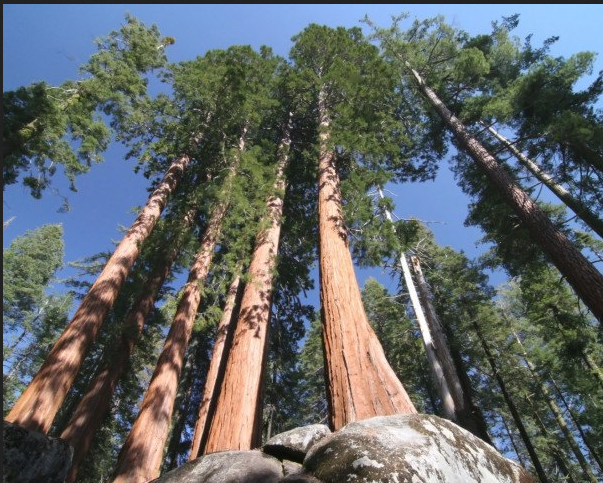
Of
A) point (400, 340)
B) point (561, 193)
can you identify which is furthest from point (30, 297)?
point (561, 193)

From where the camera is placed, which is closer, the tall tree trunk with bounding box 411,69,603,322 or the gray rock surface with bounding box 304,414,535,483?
the gray rock surface with bounding box 304,414,535,483

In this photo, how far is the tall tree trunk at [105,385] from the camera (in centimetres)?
852

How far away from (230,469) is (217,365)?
290 inches

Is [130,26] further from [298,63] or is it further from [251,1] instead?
[251,1]

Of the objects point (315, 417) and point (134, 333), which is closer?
point (134, 333)

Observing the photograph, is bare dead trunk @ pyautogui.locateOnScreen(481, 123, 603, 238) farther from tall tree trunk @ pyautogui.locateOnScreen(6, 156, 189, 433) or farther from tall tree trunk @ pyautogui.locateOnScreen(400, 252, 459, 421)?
tall tree trunk @ pyautogui.locateOnScreen(6, 156, 189, 433)

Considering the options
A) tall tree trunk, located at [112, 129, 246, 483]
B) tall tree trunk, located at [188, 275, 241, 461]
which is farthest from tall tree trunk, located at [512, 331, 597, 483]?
tall tree trunk, located at [112, 129, 246, 483]

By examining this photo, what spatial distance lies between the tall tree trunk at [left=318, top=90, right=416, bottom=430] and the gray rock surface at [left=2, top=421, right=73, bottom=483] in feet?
10.7

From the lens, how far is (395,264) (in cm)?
1284

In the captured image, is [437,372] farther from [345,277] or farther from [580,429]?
[580,429]

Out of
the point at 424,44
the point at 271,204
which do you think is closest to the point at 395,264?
the point at 271,204

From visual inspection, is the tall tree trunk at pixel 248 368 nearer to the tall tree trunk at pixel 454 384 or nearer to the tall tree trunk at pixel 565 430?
the tall tree trunk at pixel 454 384

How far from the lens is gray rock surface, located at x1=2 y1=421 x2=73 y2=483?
366 centimetres

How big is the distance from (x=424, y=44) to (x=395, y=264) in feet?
33.9
